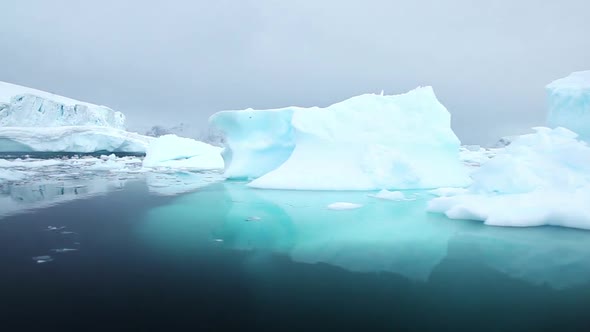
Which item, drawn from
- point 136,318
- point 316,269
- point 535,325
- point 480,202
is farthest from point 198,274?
point 480,202

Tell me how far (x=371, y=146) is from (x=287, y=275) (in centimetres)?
706

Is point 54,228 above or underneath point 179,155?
underneath

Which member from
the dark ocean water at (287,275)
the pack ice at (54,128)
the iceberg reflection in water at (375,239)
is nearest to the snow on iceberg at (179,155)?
the pack ice at (54,128)

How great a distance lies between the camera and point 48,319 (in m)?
2.36

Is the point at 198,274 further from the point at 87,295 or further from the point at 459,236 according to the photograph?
the point at 459,236

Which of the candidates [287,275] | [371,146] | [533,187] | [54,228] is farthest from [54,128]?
[533,187]

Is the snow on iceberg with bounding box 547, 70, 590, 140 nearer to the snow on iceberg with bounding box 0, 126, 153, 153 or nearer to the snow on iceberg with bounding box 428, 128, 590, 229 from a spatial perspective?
the snow on iceberg with bounding box 428, 128, 590, 229

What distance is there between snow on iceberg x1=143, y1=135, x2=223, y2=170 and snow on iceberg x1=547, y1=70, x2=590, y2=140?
59.2ft

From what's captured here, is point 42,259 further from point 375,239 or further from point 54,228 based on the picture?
point 375,239

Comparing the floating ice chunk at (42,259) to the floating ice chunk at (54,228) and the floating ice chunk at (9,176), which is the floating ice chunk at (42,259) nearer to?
the floating ice chunk at (54,228)

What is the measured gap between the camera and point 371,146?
9.85 m

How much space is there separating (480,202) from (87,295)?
226 inches

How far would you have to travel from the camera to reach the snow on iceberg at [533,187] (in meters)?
5.29

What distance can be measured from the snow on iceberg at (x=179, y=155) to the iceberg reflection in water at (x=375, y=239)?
1523 cm
